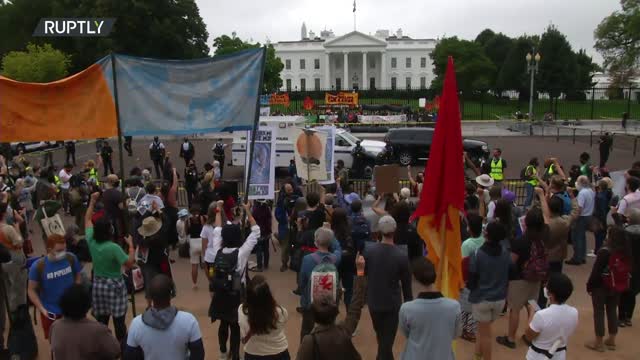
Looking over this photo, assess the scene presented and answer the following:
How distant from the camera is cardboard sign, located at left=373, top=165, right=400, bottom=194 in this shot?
9.02m

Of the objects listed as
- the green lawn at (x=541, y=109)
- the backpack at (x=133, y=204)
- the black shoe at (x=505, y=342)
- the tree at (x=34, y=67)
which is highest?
the tree at (x=34, y=67)

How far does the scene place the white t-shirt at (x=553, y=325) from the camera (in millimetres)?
4621

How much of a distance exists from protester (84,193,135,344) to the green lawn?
148 feet

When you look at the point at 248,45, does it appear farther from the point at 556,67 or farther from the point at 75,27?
the point at 75,27

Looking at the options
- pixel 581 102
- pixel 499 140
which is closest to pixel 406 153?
pixel 499 140

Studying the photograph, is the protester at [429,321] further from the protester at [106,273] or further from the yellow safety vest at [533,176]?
the yellow safety vest at [533,176]

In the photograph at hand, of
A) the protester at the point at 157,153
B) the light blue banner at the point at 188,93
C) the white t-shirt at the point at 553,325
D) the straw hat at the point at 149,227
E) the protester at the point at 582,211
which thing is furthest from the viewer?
the protester at the point at 157,153

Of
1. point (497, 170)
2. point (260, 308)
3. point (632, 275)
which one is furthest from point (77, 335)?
point (497, 170)

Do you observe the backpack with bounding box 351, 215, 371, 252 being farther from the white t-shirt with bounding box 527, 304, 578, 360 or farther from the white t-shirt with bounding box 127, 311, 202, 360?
the white t-shirt with bounding box 127, 311, 202, 360

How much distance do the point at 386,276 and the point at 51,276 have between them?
319 cm

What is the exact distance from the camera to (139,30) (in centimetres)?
5528

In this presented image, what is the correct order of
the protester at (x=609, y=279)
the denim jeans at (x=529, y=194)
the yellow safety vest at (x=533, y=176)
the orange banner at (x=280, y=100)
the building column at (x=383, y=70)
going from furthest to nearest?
1. the building column at (x=383, y=70)
2. the orange banner at (x=280, y=100)
3. the denim jeans at (x=529, y=194)
4. the yellow safety vest at (x=533, y=176)
5. the protester at (x=609, y=279)

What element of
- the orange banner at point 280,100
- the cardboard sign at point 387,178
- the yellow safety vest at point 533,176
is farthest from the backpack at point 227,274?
the orange banner at point 280,100

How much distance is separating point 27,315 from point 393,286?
3.90m
